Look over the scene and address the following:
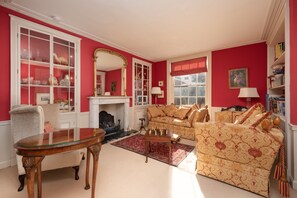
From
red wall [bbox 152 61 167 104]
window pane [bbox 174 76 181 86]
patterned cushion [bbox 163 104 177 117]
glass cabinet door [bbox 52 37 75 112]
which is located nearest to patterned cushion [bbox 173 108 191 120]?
patterned cushion [bbox 163 104 177 117]

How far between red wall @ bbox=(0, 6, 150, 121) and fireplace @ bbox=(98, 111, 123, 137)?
0.68m

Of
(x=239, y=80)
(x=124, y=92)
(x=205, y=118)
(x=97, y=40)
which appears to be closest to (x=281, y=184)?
(x=205, y=118)

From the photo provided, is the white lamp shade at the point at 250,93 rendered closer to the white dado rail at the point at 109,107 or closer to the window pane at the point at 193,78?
the window pane at the point at 193,78

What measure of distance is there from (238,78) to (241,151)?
3.06 meters

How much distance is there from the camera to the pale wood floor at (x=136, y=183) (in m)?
1.70

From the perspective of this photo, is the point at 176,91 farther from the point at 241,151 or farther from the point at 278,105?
the point at 241,151

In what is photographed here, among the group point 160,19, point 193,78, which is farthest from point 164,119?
point 160,19

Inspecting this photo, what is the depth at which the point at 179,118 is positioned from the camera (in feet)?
14.5

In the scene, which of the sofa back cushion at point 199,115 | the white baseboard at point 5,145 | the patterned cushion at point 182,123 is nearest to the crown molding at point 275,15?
the sofa back cushion at point 199,115

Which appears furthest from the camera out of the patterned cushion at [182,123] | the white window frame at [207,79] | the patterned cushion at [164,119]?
the white window frame at [207,79]

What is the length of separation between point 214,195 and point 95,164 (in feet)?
4.92

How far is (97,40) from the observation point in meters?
3.71

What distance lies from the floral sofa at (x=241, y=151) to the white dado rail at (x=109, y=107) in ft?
8.61

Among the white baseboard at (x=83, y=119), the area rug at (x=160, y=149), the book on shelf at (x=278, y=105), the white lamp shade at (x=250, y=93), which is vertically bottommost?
the area rug at (x=160, y=149)
